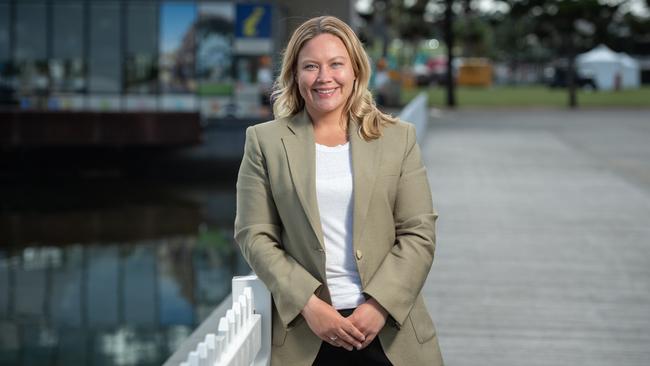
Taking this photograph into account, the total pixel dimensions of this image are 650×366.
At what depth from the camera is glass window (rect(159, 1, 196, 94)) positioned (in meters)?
32.7

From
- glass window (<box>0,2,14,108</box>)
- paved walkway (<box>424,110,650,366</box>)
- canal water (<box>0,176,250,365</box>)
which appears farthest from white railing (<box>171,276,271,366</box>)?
glass window (<box>0,2,14,108</box>)

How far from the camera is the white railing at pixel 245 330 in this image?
3.08 m

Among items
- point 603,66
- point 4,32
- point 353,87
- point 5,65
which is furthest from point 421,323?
point 603,66

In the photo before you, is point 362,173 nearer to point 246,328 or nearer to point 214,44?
point 246,328

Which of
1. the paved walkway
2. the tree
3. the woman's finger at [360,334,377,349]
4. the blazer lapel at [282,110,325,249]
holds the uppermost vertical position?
the tree

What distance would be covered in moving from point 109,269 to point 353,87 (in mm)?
13981

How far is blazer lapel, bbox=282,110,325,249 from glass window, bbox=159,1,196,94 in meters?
29.9

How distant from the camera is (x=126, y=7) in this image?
32812 millimetres

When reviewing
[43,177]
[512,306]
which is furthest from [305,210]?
[43,177]

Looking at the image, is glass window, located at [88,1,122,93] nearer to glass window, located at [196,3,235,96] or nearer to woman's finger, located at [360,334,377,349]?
glass window, located at [196,3,235,96]

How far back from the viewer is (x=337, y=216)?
122 inches

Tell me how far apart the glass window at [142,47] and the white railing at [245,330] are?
98.8 feet

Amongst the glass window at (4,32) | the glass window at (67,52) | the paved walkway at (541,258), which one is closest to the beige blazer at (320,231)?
the paved walkway at (541,258)

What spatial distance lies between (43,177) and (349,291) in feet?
91.1
